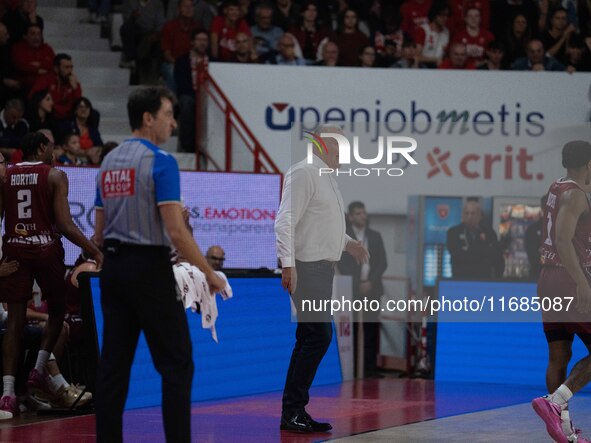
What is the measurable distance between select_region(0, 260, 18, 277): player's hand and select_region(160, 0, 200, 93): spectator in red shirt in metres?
7.02

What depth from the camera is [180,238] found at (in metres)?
5.62

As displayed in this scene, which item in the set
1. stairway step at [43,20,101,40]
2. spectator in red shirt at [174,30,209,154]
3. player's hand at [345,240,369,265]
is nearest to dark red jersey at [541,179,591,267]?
player's hand at [345,240,369,265]

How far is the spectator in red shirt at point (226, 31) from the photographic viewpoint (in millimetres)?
15555

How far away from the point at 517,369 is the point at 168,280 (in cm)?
706

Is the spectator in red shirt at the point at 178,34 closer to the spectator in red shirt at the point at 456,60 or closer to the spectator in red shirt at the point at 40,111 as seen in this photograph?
the spectator in red shirt at the point at 40,111

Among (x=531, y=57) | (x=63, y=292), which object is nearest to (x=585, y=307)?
(x=63, y=292)

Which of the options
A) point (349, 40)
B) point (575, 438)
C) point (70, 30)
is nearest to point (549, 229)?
point (575, 438)

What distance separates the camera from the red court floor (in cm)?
787

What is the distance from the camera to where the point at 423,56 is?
16.5 meters

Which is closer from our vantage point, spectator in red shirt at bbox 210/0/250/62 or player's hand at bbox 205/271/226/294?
player's hand at bbox 205/271/226/294

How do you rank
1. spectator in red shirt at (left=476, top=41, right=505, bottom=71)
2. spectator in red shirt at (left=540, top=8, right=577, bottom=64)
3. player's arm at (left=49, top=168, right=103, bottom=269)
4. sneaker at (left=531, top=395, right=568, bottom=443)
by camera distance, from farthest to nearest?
spectator in red shirt at (left=540, top=8, right=577, bottom=64) → spectator in red shirt at (left=476, top=41, right=505, bottom=71) → player's arm at (left=49, top=168, right=103, bottom=269) → sneaker at (left=531, top=395, right=568, bottom=443)

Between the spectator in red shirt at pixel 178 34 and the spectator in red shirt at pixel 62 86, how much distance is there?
165 cm

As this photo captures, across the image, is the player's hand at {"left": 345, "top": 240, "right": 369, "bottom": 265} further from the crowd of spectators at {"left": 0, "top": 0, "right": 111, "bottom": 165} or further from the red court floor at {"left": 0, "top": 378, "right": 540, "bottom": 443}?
the crowd of spectators at {"left": 0, "top": 0, "right": 111, "bottom": 165}

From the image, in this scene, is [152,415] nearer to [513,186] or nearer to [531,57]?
[513,186]
